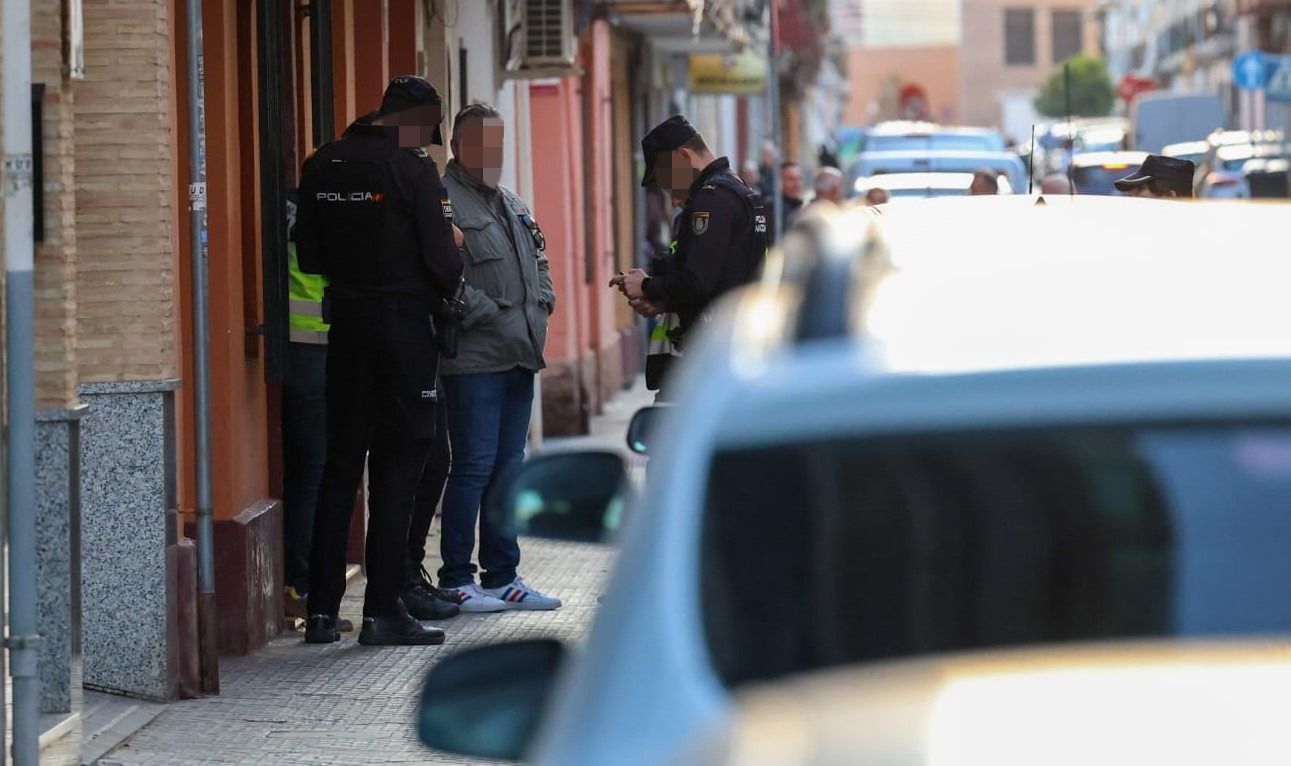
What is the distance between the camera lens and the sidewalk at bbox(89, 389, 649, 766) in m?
7.32

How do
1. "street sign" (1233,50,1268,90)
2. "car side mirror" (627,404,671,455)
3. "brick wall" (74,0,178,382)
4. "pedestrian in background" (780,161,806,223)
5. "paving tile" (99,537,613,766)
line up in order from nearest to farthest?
"car side mirror" (627,404,671,455) → "paving tile" (99,537,613,766) → "brick wall" (74,0,178,382) → "pedestrian in background" (780,161,806,223) → "street sign" (1233,50,1268,90)

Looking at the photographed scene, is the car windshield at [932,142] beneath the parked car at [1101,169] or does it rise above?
above

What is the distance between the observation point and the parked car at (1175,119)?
152 feet

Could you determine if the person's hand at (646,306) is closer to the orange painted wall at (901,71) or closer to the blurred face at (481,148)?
the blurred face at (481,148)

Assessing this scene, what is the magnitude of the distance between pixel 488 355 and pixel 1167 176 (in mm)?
3065

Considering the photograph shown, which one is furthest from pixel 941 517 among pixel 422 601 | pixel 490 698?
pixel 422 601

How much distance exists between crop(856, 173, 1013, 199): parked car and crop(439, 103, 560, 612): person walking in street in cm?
632

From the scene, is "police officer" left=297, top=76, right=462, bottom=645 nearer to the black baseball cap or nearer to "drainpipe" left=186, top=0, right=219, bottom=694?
the black baseball cap

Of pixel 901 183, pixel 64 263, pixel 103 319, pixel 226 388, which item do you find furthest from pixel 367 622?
pixel 901 183

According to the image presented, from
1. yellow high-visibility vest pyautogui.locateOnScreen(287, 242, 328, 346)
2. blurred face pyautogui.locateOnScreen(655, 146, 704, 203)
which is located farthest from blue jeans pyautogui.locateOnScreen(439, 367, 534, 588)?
blurred face pyautogui.locateOnScreen(655, 146, 704, 203)

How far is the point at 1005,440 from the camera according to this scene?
249 centimetres

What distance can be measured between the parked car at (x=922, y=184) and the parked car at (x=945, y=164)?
64 centimetres

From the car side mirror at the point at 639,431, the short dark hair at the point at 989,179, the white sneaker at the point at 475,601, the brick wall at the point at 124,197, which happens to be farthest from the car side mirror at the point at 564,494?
the short dark hair at the point at 989,179

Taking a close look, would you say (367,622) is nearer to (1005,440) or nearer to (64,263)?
(64,263)
